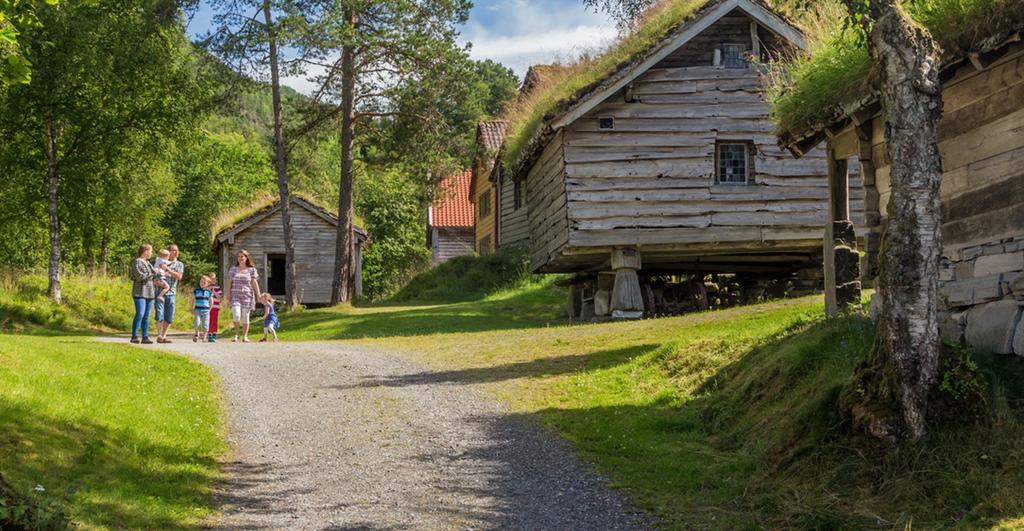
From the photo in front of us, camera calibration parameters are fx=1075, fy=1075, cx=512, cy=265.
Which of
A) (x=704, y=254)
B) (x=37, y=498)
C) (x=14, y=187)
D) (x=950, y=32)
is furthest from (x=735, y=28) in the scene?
(x=14, y=187)

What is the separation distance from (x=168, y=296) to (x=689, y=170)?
10.5m

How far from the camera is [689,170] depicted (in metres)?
21.6

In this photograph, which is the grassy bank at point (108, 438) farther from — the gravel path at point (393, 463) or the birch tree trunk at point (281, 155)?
the birch tree trunk at point (281, 155)

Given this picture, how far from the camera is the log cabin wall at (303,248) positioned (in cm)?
4038

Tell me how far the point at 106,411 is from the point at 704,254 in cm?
1456

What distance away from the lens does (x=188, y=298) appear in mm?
33062

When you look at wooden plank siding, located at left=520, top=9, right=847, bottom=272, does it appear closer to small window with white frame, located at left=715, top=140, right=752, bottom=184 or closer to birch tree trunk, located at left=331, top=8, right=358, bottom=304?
small window with white frame, located at left=715, top=140, right=752, bottom=184

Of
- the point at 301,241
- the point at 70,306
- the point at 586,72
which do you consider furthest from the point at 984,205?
the point at 301,241

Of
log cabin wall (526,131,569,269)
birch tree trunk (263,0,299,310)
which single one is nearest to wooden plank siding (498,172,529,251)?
birch tree trunk (263,0,299,310)

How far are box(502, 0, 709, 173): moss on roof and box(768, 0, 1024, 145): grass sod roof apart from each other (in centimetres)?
737

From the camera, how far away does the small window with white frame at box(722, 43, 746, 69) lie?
71.7ft

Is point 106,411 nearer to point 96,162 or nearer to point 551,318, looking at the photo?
point 551,318

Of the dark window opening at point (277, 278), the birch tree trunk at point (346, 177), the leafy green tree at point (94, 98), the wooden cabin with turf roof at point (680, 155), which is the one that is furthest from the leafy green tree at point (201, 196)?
the wooden cabin with turf roof at point (680, 155)

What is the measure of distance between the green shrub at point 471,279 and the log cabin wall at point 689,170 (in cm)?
1358
